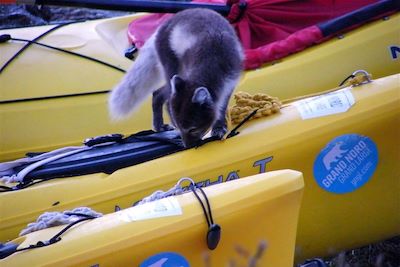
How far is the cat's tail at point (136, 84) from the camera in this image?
9.78 feet

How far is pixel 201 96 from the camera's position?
244cm

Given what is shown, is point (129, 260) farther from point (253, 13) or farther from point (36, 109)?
point (253, 13)

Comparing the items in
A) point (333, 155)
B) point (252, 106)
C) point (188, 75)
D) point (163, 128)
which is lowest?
point (163, 128)

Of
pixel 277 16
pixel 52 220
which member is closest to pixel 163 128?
pixel 277 16

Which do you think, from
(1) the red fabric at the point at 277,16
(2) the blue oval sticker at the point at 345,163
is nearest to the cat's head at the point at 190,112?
(2) the blue oval sticker at the point at 345,163

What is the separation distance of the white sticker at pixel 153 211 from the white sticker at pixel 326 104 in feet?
2.52

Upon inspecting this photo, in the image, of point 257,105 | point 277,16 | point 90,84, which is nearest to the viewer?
point 257,105

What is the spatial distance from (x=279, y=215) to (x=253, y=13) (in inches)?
61.6

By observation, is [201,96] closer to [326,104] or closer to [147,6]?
[326,104]

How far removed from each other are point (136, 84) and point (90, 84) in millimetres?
305

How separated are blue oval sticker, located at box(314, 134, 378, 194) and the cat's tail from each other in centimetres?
92

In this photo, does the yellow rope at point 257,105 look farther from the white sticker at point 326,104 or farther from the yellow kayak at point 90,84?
the yellow kayak at point 90,84

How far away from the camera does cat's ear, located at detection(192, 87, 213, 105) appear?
242 cm

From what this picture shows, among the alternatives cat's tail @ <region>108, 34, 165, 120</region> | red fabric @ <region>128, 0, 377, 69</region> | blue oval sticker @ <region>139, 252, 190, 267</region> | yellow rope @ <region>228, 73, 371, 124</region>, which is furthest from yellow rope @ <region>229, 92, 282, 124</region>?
blue oval sticker @ <region>139, 252, 190, 267</region>
